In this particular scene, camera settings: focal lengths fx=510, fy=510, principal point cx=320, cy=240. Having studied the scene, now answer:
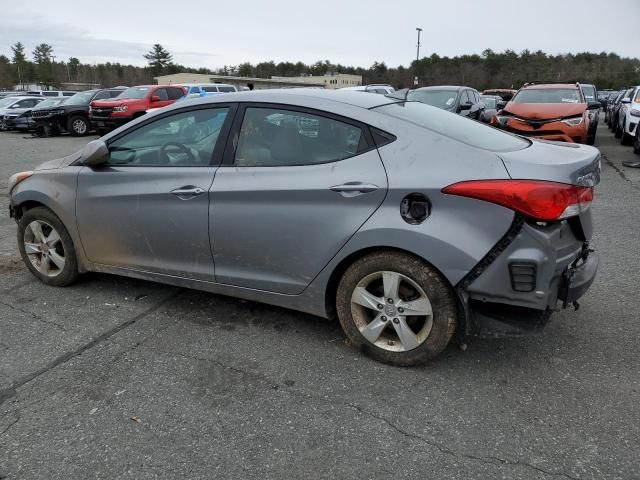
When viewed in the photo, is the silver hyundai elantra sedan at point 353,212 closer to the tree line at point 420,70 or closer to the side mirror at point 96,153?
the side mirror at point 96,153

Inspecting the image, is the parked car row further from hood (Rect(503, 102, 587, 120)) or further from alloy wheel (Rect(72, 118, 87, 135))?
hood (Rect(503, 102, 587, 120))

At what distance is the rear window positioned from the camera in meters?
3.04

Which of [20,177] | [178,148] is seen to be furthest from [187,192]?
[20,177]

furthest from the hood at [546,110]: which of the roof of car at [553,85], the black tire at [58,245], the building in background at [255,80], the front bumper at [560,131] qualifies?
the building in background at [255,80]

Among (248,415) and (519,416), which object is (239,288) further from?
(519,416)

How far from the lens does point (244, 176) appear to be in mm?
3271

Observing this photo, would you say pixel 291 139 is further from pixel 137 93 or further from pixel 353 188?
pixel 137 93

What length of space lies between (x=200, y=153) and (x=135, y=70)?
121479 mm

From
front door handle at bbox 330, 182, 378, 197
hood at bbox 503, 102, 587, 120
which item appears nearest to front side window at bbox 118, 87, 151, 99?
hood at bbox 503, 102, 587, 120

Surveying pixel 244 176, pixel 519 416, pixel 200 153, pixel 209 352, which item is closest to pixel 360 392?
pixel 519 416

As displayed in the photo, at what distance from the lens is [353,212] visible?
293 centimetres

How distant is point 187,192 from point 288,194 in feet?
2.52

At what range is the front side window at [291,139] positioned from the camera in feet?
10.0

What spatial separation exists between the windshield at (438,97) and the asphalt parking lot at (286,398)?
916 centimetres
